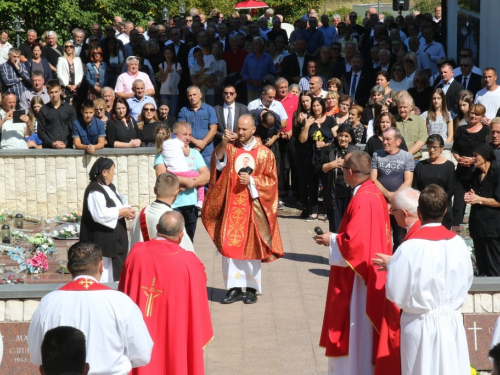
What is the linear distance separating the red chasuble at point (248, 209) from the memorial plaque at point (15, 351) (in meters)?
3.17

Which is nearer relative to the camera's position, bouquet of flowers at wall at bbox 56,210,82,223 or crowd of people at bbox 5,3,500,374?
crowd of people at bbox 5,3,500,374

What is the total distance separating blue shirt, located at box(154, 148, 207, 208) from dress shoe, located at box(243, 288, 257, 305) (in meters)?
1.19

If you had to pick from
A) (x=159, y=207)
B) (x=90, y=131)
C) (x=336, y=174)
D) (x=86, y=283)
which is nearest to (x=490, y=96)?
(x=336, y=174)

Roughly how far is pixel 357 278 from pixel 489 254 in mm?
2825

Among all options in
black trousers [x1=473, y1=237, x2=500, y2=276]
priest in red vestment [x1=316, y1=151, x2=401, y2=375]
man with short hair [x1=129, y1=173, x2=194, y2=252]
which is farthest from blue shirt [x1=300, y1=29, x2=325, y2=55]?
priest in red vestment [x1=316, y1=151, x2=401, y2=375]

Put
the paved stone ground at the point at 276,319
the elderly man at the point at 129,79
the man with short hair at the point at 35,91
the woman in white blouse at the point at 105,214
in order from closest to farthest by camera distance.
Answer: the paved stone ground at the point at 276,319 → the woman in white blouse at the point at 105,214 → the man with short hair at the point at 35,91 → the elderly man at the point at 129,79

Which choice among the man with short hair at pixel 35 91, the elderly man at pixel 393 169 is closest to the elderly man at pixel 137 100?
the man with short hair at pixel 35 91

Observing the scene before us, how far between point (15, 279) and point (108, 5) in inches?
737

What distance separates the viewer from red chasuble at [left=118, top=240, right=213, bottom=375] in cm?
691

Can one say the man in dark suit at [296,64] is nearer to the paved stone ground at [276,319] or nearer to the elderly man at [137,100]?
the elderly man at [137,100]

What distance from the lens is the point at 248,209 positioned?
10.3 metres

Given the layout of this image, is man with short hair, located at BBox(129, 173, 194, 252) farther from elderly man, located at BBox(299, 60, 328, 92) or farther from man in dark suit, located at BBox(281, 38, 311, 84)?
man in dark suit, located at BBox(281, 38, 311, 84)

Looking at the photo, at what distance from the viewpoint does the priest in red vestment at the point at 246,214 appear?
10.2 m

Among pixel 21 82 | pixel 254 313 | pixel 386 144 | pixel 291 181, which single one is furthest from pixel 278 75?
pixel 254 313
